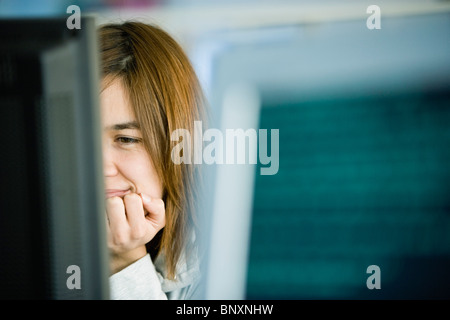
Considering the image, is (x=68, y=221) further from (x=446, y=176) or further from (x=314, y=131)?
(x=446, y=176)

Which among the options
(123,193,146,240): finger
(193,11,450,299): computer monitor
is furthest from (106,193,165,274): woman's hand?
(193,11,450,299): computer monitor

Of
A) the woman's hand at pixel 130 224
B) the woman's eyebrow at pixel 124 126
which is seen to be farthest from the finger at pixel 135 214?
the woman's eyebrow at pixel 124 126

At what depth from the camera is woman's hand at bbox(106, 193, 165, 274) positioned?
0.82 meters

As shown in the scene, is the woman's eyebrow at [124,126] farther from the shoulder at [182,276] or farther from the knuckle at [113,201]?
the shoulder at [182,276]

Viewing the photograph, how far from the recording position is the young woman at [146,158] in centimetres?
82

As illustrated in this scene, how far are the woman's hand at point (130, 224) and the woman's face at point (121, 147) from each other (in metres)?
0.02

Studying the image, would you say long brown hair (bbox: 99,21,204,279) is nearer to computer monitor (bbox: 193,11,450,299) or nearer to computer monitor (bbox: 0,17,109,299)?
computer monitor (bbox: 193,11,450,299)

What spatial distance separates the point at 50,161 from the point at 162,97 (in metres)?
0.23

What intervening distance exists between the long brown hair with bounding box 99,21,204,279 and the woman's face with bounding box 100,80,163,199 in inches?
0.5

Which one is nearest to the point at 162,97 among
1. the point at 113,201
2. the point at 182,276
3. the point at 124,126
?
the point at 124,126

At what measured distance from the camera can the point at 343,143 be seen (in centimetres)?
86

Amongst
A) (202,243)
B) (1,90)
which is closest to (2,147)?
(1,90)
